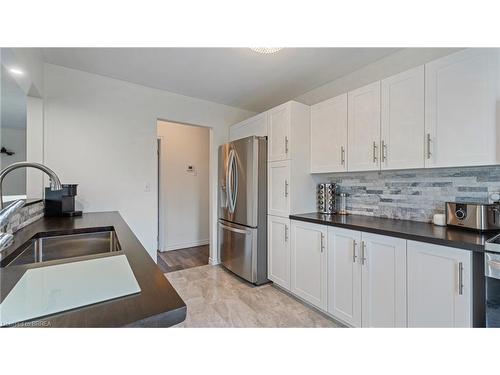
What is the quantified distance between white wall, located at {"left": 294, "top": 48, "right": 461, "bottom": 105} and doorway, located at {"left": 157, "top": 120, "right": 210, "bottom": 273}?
205 centimetres

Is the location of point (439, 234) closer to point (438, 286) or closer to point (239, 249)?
point (438, 286)

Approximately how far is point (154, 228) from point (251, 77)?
2.17 meters

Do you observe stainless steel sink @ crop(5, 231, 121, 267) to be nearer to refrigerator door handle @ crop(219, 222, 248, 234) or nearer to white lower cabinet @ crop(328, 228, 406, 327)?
refrigerator door handle @ crop(219, 222, 248, 234)

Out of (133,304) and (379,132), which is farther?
(379,132)

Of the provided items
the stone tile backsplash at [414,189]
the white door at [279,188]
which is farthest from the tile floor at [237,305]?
the stone tile backsplash at [414,189]

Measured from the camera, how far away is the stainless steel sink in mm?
1261

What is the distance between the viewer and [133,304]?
52 cm

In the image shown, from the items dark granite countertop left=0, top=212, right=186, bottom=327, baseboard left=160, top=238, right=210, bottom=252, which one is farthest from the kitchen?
baseboard left=160, top=238, right=210, bottom=252

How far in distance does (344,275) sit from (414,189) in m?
0.97

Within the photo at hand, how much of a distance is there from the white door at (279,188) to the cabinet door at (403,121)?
0.91m

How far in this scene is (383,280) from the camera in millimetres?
1562
